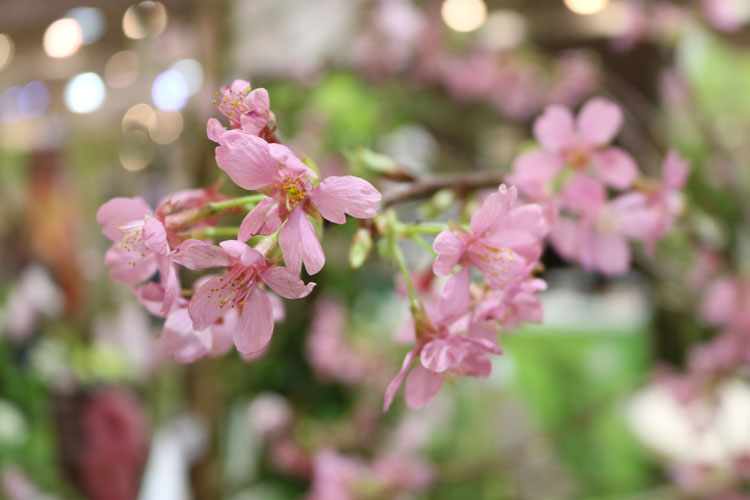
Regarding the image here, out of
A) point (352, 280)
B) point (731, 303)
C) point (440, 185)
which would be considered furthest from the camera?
point (352, 280)

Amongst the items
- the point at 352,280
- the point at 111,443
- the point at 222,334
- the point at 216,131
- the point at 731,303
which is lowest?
the point at 111,443

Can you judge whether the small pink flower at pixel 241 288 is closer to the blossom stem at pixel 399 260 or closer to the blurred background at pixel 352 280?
the blossom stem at pixel 399 260

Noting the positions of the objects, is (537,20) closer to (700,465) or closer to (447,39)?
(447,39)

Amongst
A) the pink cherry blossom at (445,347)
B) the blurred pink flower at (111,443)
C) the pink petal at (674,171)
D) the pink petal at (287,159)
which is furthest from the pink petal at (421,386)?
the blurred pink flower at (111,443)

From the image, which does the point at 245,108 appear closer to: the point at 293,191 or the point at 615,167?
the point at 293,191

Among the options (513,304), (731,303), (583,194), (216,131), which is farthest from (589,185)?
(731,303)

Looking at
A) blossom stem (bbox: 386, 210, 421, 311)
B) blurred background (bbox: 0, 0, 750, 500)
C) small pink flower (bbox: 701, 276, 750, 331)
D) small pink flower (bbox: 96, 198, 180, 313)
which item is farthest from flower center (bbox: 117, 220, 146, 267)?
small pink flower (bbox: 701, 276, 750, 331)

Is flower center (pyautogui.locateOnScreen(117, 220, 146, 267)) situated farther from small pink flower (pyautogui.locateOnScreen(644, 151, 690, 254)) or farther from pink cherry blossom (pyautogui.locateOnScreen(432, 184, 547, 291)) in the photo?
small pink flower (pyautogui.locateOnScreen(644, 151, 690, 254))
